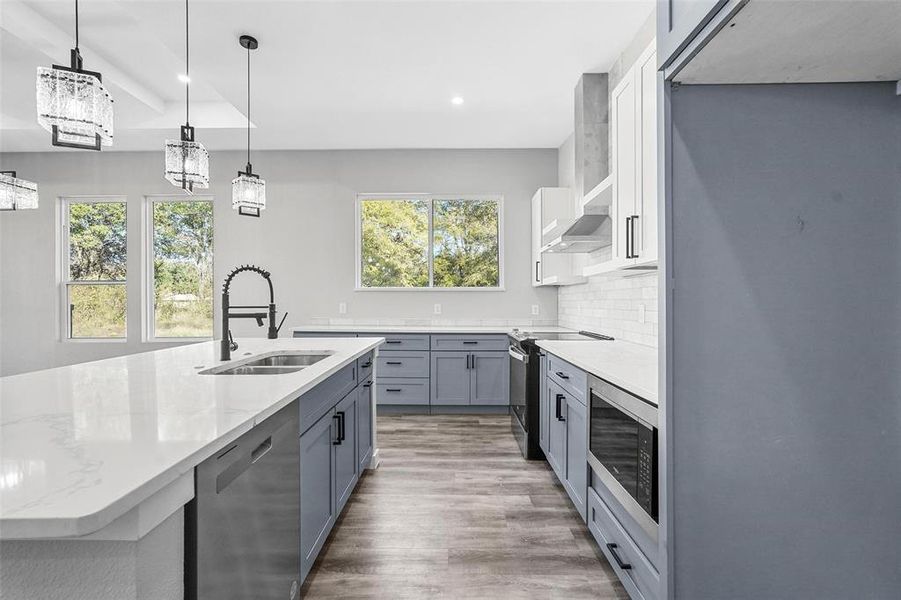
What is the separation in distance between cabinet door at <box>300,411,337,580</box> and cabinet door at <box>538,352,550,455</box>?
1494 millimetres

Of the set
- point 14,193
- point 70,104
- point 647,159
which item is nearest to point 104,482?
point 70,104

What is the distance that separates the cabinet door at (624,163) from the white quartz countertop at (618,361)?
0.49 meters

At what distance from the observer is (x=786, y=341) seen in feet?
3.90

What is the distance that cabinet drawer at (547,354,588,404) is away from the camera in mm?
2182

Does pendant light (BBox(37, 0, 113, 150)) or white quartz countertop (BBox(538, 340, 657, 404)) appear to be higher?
pendant light (BBox(37, 0, 113, 150))

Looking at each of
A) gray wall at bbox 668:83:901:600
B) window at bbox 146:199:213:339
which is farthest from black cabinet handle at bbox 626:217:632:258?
window at bbox 146:199:213:339

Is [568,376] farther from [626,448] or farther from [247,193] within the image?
[247,193]

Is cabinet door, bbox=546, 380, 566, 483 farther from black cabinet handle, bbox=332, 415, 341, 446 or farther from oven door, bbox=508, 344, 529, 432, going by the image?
black cabinet handle, bbox=332, 415, 341, 446

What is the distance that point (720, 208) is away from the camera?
47.4 inches

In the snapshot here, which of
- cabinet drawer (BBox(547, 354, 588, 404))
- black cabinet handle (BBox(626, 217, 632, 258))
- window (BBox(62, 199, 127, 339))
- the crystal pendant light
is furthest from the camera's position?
window (BBox(62, 199, 127, 339))

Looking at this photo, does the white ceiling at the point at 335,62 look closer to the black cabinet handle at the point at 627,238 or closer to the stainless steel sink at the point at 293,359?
the black cabinet handle at the point at 627,238

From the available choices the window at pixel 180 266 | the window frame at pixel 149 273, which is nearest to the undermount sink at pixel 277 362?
the window frame at pixel 149 273

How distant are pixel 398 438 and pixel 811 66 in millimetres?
3489

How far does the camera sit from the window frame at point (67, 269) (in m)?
5.35
